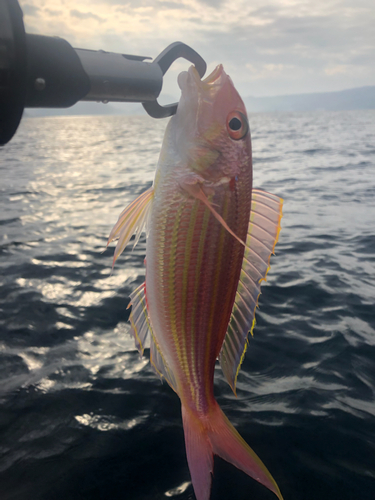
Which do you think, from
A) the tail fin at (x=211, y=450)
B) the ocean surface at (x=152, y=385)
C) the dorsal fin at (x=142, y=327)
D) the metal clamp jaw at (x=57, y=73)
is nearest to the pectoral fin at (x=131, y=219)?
the dorsal fin at (x=142, y=327)

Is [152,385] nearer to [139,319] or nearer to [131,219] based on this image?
[139,319]

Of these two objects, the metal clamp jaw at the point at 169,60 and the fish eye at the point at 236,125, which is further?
the fish eye at the point at 236,125

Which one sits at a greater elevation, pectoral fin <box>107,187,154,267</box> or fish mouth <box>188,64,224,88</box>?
fish mouth <box>188,64,224,88</box>

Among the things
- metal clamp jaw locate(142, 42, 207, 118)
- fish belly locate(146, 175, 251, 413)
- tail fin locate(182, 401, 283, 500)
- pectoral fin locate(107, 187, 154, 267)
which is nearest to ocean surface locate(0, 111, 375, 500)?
tail fin locate(182, 401, 283, 500)

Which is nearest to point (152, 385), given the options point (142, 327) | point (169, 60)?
point (142, 327)

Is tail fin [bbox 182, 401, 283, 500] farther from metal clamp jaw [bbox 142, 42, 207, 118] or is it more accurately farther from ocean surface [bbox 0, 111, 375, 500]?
metal clamp jaw [bbox 142, 42, 207, 118]

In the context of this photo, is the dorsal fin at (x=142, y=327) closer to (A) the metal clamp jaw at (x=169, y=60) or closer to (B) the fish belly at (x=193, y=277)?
(B) the fish belly at (x=193, y=277)

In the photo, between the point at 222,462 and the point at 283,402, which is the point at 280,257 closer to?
the point at 283,402

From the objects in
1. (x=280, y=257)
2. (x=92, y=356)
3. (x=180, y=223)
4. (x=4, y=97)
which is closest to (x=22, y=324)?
(x=92, y=356)
